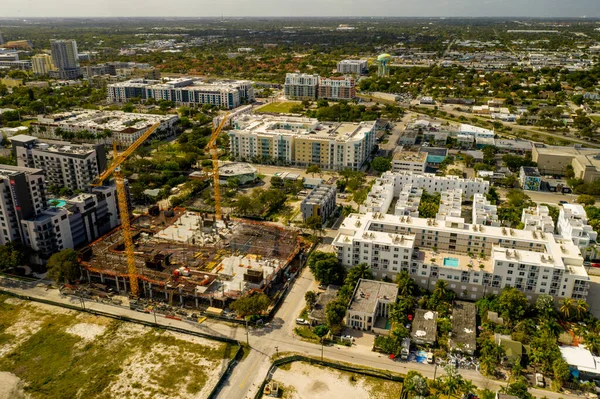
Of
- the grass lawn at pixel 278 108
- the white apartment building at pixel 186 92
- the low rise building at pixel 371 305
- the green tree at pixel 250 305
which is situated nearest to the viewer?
the low rise building at pixel 371 305

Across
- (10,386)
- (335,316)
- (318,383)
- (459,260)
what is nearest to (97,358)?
(10,386)

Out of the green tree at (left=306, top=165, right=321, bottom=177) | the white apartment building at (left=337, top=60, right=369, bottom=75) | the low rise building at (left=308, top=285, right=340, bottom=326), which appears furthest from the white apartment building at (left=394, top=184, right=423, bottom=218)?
the white apartment building at (left=337, top=60, right=369, bottom=75)

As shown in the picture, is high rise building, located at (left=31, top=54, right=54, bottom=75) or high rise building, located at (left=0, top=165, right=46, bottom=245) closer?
high rise building, located at (left=0, top=165, right=46, bottom=245)

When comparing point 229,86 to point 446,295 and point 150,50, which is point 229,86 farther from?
point 150,50

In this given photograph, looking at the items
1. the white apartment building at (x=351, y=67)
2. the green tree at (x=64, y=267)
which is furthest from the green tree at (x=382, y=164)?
the white apartment building at (x=351, y=67)

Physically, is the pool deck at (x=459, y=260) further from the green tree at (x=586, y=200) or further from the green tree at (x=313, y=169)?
the green tree at (x=313, y=169)

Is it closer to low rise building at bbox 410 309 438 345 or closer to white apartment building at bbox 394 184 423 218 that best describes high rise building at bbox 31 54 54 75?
white apartment building at bbox 394 184 423 218
